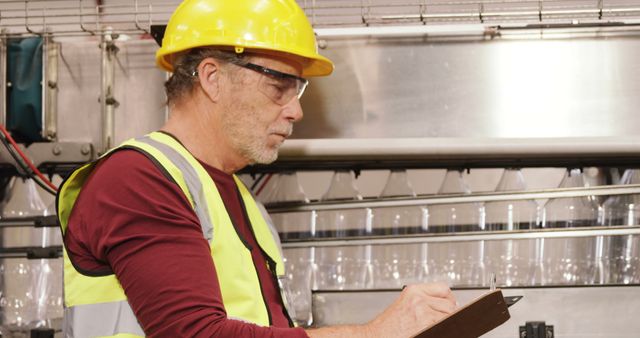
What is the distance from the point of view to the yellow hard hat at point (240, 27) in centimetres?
185

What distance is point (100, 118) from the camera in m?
2.42

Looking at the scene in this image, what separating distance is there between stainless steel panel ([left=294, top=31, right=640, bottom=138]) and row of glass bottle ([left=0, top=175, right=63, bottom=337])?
0.84 meters

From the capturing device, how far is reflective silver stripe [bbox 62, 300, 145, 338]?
161 centimetres

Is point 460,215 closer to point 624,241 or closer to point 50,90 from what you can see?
point 624,241

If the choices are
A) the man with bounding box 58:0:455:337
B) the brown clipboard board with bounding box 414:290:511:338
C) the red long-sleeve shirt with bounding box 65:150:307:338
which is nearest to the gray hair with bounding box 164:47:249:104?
the man with bounding box 58:0:455:337

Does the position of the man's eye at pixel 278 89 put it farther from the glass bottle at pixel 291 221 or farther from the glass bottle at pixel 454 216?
the glass bottle at pixel 454 216

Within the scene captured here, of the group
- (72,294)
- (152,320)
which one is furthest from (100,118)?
(152,320)

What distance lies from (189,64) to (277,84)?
18 centimetres

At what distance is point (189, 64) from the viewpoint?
1888 mm

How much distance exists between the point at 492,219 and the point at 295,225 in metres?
0.54

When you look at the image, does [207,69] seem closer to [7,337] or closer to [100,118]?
[100,118]

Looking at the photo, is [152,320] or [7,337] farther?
[7,337]

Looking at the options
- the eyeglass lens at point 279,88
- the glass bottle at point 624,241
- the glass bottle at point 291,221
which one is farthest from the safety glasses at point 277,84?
the glass bottle at point 624,241

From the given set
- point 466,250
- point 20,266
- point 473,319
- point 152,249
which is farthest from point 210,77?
point 20,266
